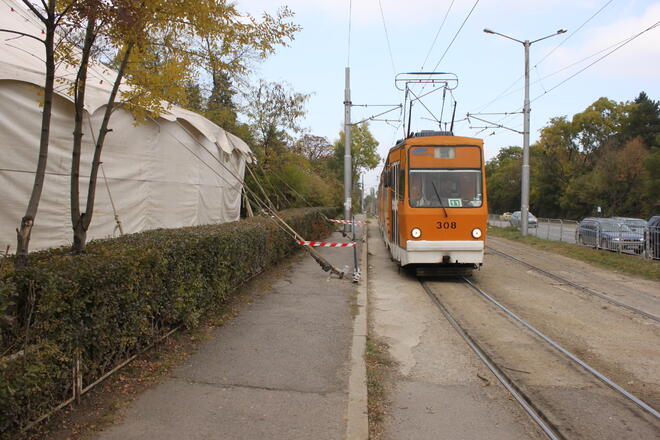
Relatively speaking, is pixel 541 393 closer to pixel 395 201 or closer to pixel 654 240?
pixel 395 201

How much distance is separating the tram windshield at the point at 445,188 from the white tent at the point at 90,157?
4.54 metres

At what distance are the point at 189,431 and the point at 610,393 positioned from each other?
162 inches

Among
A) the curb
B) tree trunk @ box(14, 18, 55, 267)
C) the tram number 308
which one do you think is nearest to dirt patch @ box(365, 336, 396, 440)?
the curb

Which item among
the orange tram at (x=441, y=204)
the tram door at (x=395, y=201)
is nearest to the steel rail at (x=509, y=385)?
the orange tram at (x=441, y=204)

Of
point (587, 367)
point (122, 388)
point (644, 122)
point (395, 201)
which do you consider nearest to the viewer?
point (122, 388)

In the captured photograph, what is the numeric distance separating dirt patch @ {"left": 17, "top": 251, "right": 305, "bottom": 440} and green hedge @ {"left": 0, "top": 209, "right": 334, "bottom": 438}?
0.14m

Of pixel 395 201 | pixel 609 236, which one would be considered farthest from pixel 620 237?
pixel 395 201

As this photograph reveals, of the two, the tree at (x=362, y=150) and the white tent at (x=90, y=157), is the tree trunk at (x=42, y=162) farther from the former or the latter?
the tree at (x=362, y=150)

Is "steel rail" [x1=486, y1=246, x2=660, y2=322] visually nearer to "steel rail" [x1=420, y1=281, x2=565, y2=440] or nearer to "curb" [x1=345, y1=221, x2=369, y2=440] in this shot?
"steel rail" [x1=420, y1=281, x2=565, y2=440]

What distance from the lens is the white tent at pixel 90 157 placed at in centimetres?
704

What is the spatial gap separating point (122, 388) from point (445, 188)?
848cm

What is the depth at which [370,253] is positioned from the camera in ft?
60.6

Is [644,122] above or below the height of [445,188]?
above

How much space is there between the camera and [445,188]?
11094 millimetres
